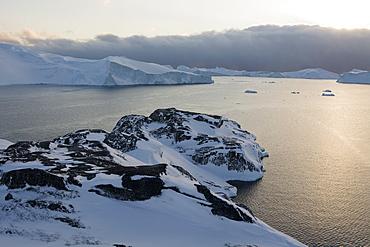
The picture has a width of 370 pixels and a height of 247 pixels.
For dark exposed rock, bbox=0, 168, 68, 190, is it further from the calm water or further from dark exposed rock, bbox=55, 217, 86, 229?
the calm water

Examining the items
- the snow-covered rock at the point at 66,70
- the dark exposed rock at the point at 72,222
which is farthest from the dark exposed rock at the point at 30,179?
the snow-covered rock at the point at 66,70

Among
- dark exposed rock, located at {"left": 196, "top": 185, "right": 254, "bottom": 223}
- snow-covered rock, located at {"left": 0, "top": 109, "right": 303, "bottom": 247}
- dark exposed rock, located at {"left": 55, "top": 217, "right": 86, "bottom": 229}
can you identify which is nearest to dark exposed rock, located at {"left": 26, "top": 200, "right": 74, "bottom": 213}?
snow-covered rock, located at {"left": 0, "top": 109, "right": 303, "bottom": 247}

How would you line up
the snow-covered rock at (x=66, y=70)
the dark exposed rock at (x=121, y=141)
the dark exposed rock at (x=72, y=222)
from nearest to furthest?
the dark exposed rock at (x=72, y=222), the dark exposed rock at (x=121, y=141), the snow-covered rock at (x=66, y=70)

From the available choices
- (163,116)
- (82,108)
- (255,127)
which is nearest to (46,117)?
(82,108)

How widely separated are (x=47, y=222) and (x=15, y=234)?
59.6 inches

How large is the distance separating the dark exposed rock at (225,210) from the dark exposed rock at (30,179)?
30.0ft

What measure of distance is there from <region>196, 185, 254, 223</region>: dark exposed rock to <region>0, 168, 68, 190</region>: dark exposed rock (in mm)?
9152

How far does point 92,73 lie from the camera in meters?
167

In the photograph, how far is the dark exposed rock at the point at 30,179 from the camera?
15.4 metres

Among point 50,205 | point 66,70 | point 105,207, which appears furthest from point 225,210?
point 66,70

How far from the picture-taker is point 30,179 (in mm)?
15594

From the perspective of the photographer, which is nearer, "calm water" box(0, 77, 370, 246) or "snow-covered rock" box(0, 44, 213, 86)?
"calm water" box(0, 77, 370, 246)

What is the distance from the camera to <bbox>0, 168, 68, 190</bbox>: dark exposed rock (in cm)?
1538

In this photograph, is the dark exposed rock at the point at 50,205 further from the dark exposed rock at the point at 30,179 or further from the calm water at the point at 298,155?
the calm water at the point at 298,155
